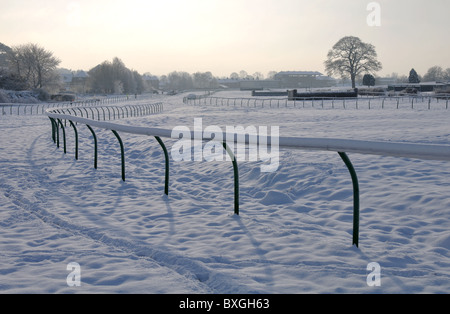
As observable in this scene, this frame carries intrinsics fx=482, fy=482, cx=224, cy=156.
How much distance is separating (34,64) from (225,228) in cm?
9168

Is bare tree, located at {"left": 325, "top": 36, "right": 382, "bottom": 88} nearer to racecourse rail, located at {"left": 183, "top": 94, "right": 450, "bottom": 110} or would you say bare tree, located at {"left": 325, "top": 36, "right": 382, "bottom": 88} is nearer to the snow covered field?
racecourse rail, located at {"left": 183, "top": 94, "right": 450, "bottom": 110}

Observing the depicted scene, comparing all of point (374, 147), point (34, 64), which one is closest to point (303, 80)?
point (34, 64)

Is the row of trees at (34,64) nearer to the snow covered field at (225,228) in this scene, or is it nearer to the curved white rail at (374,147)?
the snow covered field at (225,228)

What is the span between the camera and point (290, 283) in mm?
3764

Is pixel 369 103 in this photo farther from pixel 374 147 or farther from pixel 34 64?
pixel 34 64

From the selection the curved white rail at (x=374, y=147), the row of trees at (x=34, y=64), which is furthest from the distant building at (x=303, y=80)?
the curved white rail at (x=374, y=147)

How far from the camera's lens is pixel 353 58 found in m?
83.8

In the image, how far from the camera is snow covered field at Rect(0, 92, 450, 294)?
387 cm

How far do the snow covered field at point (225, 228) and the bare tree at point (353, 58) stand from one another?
255 ft
